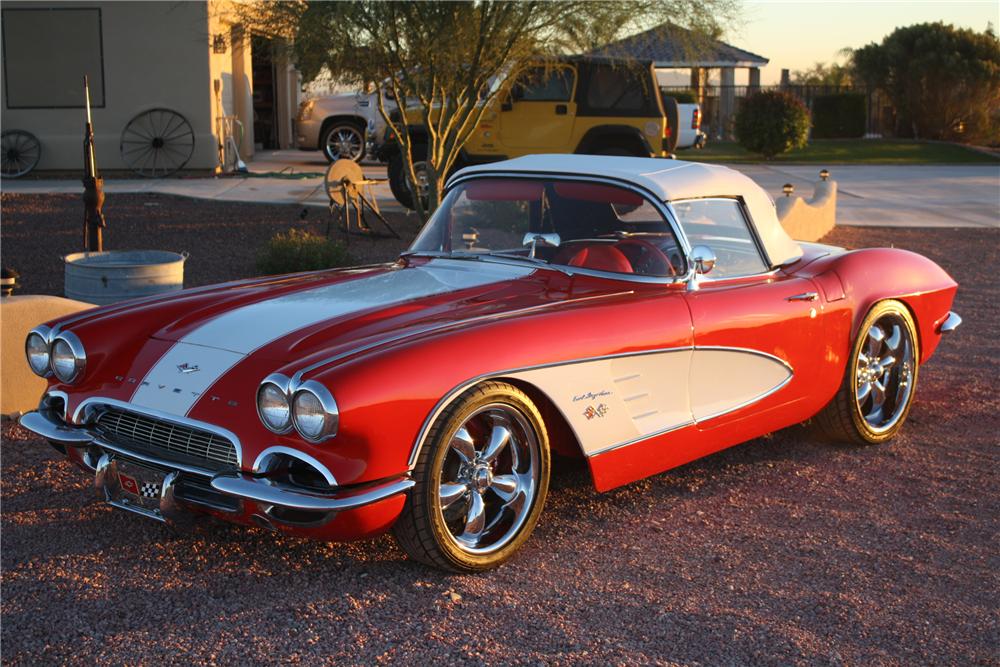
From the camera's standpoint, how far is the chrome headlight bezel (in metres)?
3.51

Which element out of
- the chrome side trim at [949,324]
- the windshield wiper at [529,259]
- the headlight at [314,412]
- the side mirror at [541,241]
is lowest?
the chrome side trim at [949,324]

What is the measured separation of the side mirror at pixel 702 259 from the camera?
4.64 metres

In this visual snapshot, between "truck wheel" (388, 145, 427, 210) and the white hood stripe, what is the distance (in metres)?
9.53

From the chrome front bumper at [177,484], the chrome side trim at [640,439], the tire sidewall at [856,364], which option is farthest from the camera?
the tire sidewall at [856,364]

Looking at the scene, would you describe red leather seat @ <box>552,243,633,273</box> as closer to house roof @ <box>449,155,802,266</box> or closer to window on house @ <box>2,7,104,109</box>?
house roof @ <box>449,155,802,266</box>

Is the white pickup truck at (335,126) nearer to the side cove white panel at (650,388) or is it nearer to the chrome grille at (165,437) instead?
the side cove white panel at (650,388)

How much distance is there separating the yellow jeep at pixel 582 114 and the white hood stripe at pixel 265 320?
9.70 m

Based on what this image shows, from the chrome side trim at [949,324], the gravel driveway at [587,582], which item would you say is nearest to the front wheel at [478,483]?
the gravel driveway at [587,582]

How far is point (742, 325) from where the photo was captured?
470cm

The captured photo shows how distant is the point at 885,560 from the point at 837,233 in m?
10.2

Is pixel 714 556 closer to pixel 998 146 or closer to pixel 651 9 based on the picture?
pixel 651 9

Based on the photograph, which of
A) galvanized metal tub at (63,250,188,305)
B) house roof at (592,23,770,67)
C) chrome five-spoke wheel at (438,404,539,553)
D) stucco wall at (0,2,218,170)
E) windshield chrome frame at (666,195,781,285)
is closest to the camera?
chrome five-spoke wheel at (438,404,539,553)

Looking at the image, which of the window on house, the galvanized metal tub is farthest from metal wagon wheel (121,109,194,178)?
the galvanized metal tub

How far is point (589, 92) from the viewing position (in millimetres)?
14344
